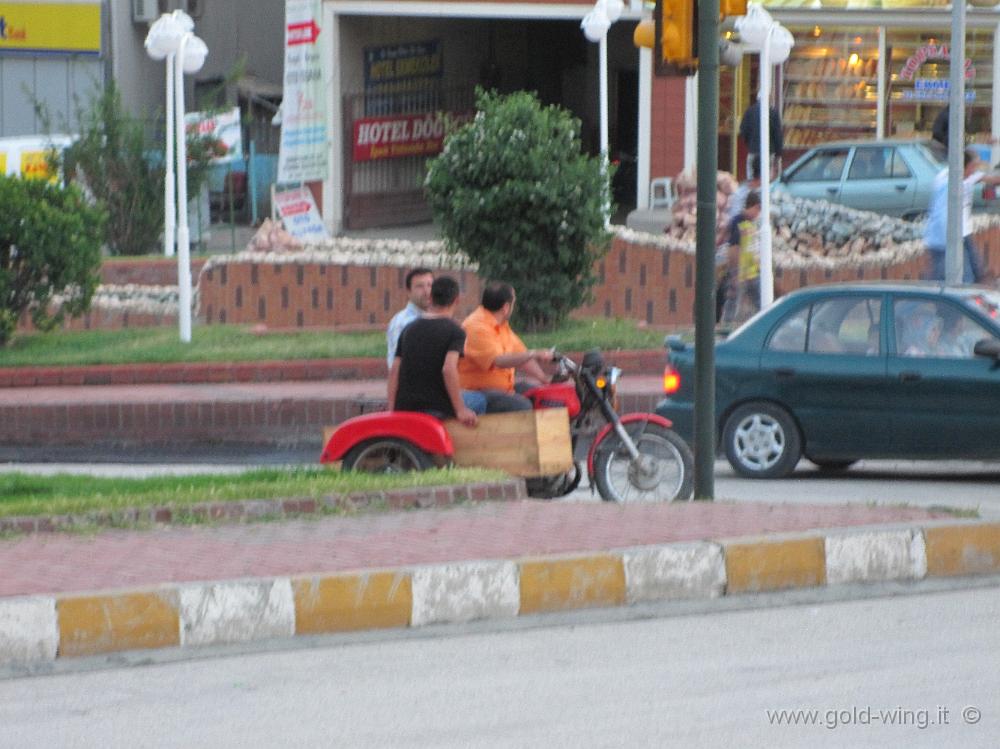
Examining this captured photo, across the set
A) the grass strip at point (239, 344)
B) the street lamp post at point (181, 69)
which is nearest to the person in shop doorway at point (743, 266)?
the grass strip at point (239, 344)

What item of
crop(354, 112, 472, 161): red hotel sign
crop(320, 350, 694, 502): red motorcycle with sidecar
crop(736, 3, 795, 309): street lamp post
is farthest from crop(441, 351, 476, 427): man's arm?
crop(354, 112, 472, 161): red hotel sign

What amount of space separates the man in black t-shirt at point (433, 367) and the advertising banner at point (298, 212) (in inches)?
578

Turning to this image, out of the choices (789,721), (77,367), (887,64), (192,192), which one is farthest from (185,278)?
(887,64)

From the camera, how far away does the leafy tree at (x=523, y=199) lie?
1670 cm

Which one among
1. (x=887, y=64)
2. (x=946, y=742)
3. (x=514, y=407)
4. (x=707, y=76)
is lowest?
(x=946, y=742)

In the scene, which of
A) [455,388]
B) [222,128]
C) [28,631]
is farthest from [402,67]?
[28,631]

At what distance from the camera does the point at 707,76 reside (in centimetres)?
952

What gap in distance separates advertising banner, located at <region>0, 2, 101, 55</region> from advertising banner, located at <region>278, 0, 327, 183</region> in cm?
562

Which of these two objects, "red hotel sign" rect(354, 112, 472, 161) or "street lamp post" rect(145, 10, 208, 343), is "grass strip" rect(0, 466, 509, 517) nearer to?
"street lamp post" rect(145, 10, 208, 343)

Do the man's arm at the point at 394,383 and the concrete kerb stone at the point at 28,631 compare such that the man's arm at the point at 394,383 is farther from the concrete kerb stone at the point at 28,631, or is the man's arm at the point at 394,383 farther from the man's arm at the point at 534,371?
the concrete kerb stone at the point at 28,631

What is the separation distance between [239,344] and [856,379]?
23.5ft

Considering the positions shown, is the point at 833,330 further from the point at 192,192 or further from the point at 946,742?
the point at 192,192

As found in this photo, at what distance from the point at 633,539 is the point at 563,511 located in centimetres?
93

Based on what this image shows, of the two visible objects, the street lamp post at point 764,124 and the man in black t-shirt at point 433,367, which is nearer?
the man in black t-shirt at point 433,367
